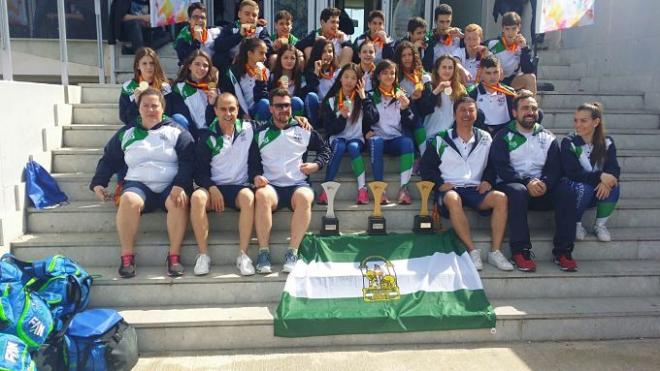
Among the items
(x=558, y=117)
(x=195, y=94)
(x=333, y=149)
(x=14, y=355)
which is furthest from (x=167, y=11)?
(x=558, y=117)

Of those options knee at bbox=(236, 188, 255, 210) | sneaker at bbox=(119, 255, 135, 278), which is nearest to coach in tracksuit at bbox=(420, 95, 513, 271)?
knee at bbox=(236, 188, 255, 210)

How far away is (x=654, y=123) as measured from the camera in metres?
5.47

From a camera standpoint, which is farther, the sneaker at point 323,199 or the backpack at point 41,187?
the sneaker at point 323,199

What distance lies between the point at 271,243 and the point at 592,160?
249 cm

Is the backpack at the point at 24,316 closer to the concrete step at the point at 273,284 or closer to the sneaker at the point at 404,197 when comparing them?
the concrete step at the point at 273,284

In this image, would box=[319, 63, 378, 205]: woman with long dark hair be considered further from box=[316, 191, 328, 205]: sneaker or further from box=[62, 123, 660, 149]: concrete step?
box=[62, 123, 660, 149]: concrete step

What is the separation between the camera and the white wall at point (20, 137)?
3.70 meters

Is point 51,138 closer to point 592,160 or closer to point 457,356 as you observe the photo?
point 457,356

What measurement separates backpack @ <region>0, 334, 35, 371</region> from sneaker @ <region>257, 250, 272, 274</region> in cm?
141

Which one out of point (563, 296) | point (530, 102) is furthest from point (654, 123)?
point (563, 296)

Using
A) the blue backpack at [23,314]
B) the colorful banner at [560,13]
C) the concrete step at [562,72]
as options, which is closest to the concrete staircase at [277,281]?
the blue backpack at [23,314]

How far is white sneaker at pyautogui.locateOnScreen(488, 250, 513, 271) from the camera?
11.9 ft

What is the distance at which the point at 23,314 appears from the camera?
2758mm

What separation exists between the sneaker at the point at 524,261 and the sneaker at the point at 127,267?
267cm
